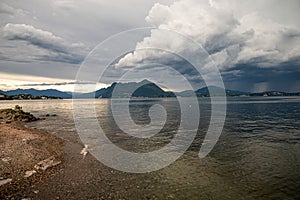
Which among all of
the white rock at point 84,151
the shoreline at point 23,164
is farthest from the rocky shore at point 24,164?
the white rock at point 84,151

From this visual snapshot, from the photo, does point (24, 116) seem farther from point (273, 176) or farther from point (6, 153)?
point (273, 176)

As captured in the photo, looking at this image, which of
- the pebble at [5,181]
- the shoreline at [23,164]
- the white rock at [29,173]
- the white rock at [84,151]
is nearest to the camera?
the shoreline at [23,164]

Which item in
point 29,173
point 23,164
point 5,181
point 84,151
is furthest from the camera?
point 84,151

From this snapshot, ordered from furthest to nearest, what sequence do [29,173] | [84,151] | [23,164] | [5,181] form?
[84,151] → [23,164] → [29,173] → [5,181]

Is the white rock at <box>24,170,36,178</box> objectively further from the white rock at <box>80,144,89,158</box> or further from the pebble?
the white rock at <box>80,144,89,158</box>

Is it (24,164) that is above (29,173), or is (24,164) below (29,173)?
above

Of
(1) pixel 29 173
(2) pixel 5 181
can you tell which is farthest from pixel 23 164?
(2) pixel 5 181

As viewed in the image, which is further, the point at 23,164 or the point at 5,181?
the point at 23,164

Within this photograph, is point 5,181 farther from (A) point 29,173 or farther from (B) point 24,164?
(B) point 24,164

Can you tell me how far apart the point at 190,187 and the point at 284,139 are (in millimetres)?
Result: 33485

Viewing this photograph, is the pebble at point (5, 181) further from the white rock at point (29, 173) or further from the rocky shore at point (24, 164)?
the white rock at point (29, 173)

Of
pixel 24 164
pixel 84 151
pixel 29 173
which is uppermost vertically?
pixel 24 164

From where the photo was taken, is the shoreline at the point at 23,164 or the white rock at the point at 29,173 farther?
the white rock at the point at 29,173

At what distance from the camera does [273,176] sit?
960 inches
